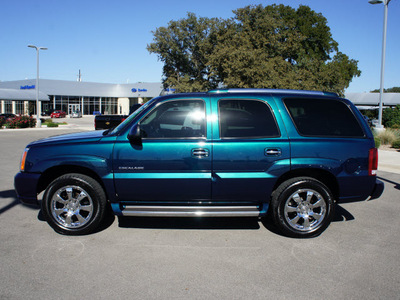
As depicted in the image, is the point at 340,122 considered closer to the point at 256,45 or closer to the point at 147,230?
the point at 147,230

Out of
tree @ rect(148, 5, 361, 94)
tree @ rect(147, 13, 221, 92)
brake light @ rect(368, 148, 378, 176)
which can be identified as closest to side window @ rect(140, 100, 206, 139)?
brake light @ rect(368, 148, 378, 176)

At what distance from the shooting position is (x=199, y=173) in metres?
4.64

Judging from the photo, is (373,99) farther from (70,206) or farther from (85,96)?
(70,206)

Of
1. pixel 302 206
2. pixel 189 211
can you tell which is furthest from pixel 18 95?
pixel 302 206

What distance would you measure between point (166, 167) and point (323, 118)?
2262mm

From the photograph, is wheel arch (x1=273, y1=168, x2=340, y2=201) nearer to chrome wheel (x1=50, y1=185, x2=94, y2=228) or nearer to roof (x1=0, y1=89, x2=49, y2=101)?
chrome wheel (x1=50, y1=185, x2=94, y2=228)

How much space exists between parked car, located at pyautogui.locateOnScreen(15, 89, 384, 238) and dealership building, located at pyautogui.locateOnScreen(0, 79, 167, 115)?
58879mm

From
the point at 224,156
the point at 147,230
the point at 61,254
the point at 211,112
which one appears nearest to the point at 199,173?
the point at 224,156

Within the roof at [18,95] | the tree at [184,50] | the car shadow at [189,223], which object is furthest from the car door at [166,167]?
the roof at [18,95]

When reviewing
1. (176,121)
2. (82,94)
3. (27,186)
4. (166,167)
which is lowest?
(27,186)

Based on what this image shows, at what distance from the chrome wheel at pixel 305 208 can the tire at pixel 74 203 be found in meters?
2.48

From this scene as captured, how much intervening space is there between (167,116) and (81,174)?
139 centimetres

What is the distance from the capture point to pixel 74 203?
4.84 metres

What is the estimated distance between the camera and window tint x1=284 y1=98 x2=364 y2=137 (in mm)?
4906
